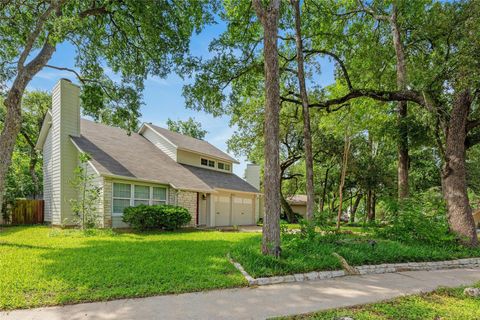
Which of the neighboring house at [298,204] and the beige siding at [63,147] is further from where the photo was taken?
the neighboring house at [298,204]

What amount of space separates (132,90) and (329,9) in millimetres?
9652

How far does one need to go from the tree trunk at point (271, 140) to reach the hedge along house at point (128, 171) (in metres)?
8.11

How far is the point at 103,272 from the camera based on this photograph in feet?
17.9

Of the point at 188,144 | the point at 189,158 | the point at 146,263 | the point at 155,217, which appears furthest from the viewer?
the point at 188,144

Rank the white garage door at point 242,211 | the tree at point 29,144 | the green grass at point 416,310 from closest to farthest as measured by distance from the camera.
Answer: the green grass at point 416,310, the white garage door at point 242,211, the tree at point 29,144

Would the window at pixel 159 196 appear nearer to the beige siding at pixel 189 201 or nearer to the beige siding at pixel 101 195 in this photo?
the beige siding at pixel 189 201

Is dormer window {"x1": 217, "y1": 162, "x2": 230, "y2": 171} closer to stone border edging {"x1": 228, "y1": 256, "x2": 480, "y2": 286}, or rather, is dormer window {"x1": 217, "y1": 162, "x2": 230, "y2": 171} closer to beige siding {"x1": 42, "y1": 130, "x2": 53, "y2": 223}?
beige siding {"x1": 42, "y1": 130, "x2": 53, "y2": 223}

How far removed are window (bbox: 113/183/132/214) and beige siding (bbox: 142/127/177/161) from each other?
519cm

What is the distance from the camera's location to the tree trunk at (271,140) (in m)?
6.38

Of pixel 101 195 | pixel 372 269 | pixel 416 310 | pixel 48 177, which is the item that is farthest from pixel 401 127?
pixel 48 177

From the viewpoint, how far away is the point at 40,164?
24625 millimetres

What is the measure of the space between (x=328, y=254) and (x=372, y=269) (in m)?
0.94

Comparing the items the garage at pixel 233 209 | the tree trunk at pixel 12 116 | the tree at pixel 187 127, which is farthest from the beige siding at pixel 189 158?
the tree at pixel 187 127

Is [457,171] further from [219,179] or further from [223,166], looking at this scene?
[223,166]
